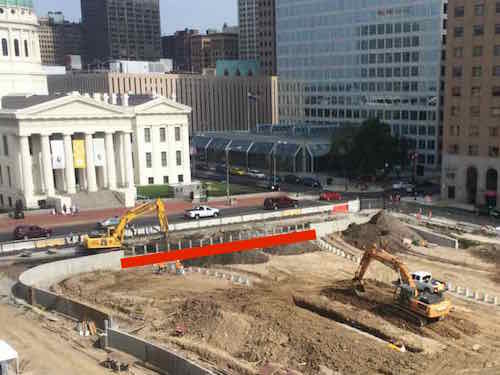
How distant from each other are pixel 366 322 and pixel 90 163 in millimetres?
54168

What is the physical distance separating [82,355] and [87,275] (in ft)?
54.8

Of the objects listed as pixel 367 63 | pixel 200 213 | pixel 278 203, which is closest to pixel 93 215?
pixel 200 213

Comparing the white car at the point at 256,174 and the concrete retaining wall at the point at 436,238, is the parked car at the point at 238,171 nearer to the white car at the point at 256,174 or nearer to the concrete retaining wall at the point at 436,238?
the white car at the point at 256,174

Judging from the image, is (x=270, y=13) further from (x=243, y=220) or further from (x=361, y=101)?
(x=243, y=220)

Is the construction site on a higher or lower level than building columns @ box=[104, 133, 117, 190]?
lower

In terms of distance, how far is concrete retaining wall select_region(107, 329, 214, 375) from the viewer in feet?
97.0

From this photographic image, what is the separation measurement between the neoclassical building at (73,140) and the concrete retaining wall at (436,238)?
117 ft

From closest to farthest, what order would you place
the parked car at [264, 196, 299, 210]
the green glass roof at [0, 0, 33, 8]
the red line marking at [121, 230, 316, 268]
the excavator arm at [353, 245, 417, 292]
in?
the excavator arm at [353, 245, 417, 292] < the red line marking at [121, 230, 316, 268] < the parked car at [264, 196, 299, 210] < the green glass roof at [0, 0, 33, 8]

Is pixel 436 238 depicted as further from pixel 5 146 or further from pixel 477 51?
pixel 5 146

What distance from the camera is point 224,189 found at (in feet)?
299

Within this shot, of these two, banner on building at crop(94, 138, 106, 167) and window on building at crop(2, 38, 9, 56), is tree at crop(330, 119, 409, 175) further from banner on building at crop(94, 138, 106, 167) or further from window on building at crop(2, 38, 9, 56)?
window on building at crop(2, 38, 9, 56)

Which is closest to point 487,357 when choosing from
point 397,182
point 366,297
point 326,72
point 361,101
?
point 366,297

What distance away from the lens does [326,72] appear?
145m

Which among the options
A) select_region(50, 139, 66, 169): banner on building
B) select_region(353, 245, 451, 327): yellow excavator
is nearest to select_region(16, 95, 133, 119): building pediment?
select_region(50, 139, 66, 169): banner on building
